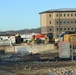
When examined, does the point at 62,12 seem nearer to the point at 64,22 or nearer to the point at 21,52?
the point at 64,22

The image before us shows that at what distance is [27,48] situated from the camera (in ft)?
169

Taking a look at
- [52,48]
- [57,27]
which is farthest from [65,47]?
[57,27]

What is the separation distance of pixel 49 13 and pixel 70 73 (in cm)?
12924

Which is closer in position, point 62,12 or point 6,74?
point 6,74

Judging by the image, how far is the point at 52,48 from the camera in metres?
57.5

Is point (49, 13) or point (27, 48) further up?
point (49, 13)

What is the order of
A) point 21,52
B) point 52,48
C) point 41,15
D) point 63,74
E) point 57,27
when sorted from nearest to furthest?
point 63,74
point 21,52
point 52,48
point 57,27
point 41,15

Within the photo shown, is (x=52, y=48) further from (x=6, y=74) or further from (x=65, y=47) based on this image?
(x=6, y=74)

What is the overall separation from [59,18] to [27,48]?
94164mm

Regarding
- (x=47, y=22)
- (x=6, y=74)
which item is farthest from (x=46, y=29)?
(x=6, y=74)

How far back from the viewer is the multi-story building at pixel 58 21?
469 feet

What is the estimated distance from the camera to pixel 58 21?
472 feet

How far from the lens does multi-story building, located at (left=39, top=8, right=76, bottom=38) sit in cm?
14300

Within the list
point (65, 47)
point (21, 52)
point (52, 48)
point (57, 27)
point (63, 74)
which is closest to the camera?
point (63, 74)
